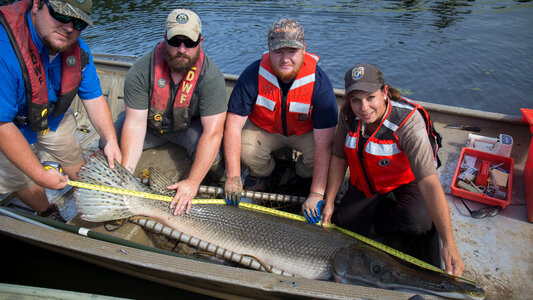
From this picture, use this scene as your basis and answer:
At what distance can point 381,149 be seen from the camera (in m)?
3.17

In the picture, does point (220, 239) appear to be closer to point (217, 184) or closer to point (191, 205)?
point (191, 205)

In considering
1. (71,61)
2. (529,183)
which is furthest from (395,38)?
(71,61)

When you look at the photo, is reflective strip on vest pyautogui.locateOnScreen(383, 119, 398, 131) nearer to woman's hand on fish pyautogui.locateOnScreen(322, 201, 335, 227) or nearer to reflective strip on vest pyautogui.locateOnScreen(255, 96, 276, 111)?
woman's hand on fish pyautogui.locateOnScreen(322, 201, 335, 227)

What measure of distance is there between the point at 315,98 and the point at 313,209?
1191mm

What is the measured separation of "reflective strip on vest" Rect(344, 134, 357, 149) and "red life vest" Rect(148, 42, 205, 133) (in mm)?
1711

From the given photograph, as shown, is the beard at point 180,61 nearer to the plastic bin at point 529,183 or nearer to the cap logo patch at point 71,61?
the cap logo patch at point 71,61

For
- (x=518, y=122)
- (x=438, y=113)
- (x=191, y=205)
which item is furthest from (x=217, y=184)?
(x=518, y=122)

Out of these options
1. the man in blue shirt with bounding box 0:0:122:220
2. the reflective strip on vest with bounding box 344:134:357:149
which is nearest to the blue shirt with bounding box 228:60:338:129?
the reflective strip on vest with bounding box 344:134:357:149

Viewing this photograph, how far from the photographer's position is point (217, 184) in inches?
173

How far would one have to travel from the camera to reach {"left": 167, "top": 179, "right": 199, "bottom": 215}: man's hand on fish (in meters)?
3.24

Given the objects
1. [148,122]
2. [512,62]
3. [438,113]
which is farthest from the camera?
[512,62]

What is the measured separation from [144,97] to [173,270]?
6.87ft

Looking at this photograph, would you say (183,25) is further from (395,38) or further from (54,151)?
(395,38)

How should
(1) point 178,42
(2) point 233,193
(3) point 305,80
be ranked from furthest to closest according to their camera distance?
(3) point 305,80, (2) point 233,193, (1) point 178,42
